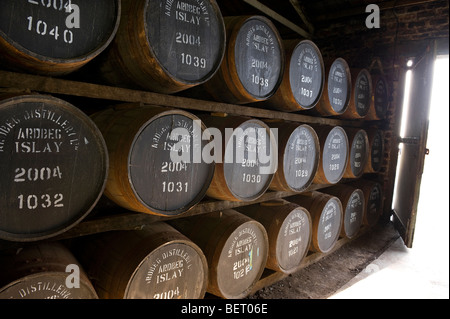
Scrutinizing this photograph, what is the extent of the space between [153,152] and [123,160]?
193 mm

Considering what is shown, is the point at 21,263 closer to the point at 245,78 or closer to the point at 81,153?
the point at 81,153

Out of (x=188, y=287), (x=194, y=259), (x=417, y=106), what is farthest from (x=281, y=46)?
(x=417, y=106)

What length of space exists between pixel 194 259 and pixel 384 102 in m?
4.20

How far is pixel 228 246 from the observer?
8.14 feet

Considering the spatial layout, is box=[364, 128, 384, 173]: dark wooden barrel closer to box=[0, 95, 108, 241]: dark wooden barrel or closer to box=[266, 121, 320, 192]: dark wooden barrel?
box=[266, 121, 320, 192]: dark wooden barrel

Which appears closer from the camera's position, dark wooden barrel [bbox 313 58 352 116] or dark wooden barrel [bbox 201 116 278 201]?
dark wooden barrel [bbox 201 116 278 201]

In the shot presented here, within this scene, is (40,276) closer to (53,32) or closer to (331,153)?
(53,32)

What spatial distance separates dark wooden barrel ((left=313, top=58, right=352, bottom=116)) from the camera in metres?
3.54

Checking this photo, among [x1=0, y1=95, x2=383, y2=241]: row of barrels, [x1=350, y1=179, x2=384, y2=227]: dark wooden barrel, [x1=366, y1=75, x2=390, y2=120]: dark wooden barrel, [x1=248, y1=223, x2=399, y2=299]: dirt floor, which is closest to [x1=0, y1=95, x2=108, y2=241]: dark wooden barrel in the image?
[x1=0, y1=95, x2=383, y2=241]: row of barrels

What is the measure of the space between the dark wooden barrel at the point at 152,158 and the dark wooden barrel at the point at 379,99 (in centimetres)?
348

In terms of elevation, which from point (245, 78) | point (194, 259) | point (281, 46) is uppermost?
point (281, 46)

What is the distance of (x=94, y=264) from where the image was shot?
1.96 metres

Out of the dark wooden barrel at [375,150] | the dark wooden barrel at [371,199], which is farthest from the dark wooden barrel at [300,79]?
the dark wooden barrel at [371,199]

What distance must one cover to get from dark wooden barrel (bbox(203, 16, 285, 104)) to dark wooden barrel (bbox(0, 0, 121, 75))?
98cm
